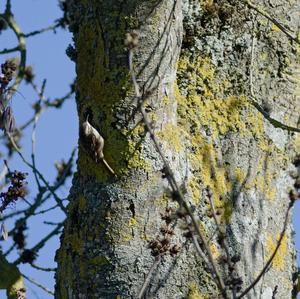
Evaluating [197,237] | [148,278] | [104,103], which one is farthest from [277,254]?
[104,103]

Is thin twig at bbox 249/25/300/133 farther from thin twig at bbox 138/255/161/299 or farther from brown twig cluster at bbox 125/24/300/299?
thin twig at bbox 138/255/161/299

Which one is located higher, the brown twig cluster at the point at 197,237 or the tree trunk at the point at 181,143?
the tree trunk at the point at 181,143

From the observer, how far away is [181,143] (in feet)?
6.96

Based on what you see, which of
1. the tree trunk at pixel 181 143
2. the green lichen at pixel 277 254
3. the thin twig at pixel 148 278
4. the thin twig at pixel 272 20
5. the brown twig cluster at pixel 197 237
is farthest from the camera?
the thin twig at pixel 272 20

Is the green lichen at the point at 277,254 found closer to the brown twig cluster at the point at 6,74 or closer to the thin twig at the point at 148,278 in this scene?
the thin twig at the point at 148,278

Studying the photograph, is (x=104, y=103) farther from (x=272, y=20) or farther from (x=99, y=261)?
(x=272, y=20)

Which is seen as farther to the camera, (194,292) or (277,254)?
(277,254)

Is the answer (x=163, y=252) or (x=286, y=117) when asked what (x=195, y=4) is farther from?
(x=163, y=252)

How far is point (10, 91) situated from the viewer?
8.52 ft

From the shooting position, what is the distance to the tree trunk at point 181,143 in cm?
199

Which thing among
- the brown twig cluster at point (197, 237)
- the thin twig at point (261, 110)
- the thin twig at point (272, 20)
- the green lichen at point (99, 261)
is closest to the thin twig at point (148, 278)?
the brown twig cluster at point (197, 237)

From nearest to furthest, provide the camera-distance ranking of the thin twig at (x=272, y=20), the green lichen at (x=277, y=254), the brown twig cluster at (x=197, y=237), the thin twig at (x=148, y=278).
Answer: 1. the brown twig cluster at (x=197, y=237)
2. the thin twig at (x=148, y=278)
3. the green lichen at (x=277, y=254)
4. the thin twig at (x=272, y=20)

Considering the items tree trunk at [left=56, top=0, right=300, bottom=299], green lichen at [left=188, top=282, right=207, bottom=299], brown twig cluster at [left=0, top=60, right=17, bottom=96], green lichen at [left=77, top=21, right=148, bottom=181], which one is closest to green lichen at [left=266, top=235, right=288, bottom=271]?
tree trunk at [left=56, top=0, right=300, bottom=299]

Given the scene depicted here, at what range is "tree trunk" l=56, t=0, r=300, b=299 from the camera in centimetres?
199
